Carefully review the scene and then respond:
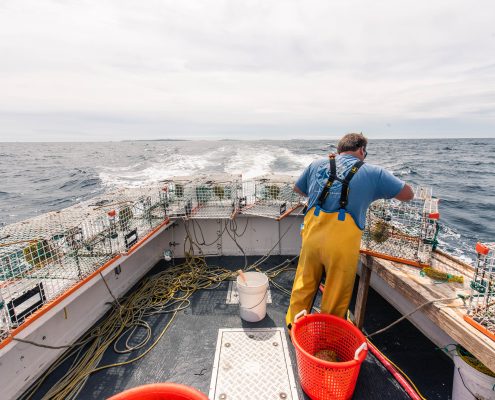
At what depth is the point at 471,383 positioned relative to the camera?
2.02m

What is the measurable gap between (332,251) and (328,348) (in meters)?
1.00

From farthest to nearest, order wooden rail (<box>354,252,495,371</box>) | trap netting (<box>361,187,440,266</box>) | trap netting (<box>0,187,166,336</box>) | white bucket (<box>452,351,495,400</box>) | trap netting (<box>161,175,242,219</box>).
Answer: trap netting (<box>161,175,242,219</box>), trap netting (<box>361,187,440,266</box>), trap netting (<box>0,187,166,336</box>), white bucket (<box>452,351,495,400</box>), wooden rail (<box>354,252,495,371</box>)

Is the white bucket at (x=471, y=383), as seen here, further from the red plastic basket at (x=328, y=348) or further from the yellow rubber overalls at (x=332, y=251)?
the yellow rubber overalls at (x=332, y=251)

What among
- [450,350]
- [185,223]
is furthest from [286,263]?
[450,350]

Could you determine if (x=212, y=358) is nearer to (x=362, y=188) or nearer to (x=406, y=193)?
(x=362, y=188)

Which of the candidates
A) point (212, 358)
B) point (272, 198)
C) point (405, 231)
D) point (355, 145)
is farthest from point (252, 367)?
point (272, 198)

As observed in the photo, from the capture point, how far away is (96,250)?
3172 millimetres

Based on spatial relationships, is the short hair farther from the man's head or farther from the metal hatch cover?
the metal hatch cover

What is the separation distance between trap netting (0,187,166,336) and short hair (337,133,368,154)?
2.52m

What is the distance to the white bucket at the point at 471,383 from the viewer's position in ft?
6.28

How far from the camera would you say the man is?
2.21m

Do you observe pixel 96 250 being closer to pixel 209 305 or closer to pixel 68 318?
pixel 68 318

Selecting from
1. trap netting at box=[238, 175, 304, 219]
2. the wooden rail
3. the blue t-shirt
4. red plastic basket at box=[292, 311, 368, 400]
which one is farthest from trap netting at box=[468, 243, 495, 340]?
trap netting at box=[238, 175, 304, 219]

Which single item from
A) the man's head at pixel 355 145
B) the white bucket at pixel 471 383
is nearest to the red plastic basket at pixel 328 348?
the white bucket at pixel 471 383
